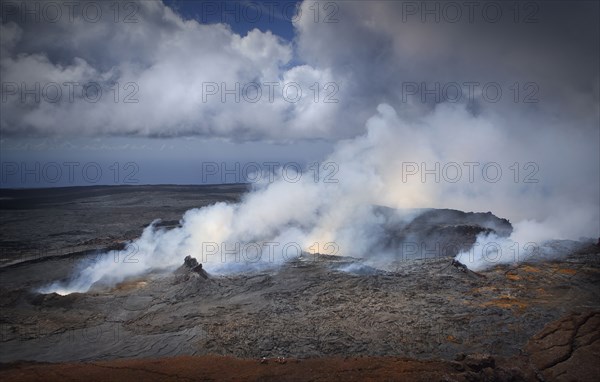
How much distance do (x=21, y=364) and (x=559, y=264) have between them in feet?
94.1

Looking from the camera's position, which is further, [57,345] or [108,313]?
[108,313]

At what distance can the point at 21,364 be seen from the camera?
1232cm

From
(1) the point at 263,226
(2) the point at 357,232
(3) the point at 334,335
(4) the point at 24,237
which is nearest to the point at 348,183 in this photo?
(2) the point at 357,232

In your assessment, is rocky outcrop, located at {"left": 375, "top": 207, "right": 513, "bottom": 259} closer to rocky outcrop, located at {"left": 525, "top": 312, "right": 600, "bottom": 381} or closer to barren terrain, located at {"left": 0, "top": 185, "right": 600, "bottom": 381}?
barren terrain, located at {"left": 0, "top": 185, "right": 600, "bottom": 381}

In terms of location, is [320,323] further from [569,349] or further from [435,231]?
[435,231]

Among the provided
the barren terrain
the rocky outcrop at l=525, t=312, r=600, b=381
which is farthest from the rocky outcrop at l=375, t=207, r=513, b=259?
the rocky outcrop at l=525, t=312, r=600, b=381

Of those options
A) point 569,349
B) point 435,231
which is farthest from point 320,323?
point 435,231

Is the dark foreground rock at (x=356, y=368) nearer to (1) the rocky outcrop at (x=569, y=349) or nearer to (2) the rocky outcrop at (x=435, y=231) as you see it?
(1) the rocky outcrop at (x=569, y=349)

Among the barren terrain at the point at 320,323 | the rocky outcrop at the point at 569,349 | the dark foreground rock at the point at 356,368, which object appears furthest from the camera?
the barren terrain at the point at 320,323

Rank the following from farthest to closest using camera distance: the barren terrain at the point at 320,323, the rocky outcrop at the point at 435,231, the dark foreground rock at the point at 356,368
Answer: the rocky outcrop at the point at 435,231
the barren terrain at the point at 320,323
the dark foreground rock at the point at 356,368

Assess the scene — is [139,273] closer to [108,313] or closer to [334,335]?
[108,313]

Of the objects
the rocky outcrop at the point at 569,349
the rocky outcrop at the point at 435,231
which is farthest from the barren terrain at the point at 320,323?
the rocky outcrop at the point at 435,231

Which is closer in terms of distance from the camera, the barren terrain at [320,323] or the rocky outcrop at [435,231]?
the barren terrain at [320,323]

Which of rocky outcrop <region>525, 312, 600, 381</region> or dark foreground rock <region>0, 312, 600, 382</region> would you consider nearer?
dark foreground rock <region>0, 312, 600, 382</region>
